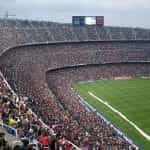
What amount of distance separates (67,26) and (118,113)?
145 ft

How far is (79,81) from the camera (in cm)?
6950

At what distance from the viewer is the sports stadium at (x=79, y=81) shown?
26.2 m

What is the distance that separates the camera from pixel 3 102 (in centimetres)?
1727

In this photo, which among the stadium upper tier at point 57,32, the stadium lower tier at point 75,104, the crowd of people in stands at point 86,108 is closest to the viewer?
the crowd of people in stands at point 86,108

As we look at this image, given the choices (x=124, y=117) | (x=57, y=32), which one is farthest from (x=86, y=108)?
(x=57, y=32)

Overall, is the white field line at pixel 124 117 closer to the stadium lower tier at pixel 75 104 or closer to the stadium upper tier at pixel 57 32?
the stadium lower tier at pixel 75 104

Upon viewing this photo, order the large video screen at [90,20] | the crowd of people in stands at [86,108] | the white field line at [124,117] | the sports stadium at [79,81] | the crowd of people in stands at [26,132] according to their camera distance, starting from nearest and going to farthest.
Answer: the crowd of people in stands at [26,132] → the crowd of people in stands at [86,108] → the sports stadium at [79,81] → the white field line at [124,117] → the large video screen at [90,20]

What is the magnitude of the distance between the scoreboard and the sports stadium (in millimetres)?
5110

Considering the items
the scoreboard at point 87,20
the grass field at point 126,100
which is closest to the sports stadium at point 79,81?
the grass field at point 126,100

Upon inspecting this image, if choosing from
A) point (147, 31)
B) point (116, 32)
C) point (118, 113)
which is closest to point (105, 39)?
point (116, 32)

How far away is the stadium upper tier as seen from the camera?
231 feet

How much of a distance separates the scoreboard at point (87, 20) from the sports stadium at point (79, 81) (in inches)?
201

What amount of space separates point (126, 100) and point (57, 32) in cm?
3162

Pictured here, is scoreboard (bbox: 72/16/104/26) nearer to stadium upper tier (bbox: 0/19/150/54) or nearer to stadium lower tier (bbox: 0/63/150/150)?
stadium upper tier (bbox: 0/19/150/54)
